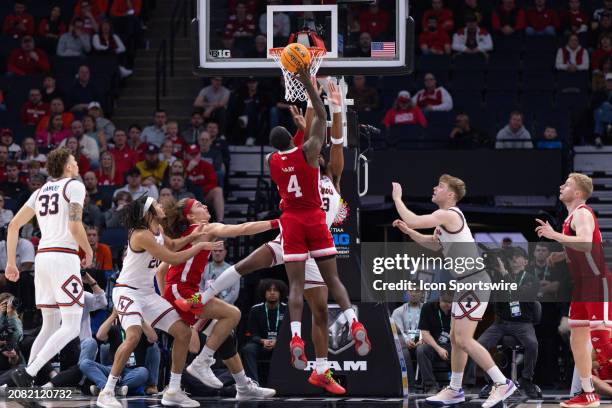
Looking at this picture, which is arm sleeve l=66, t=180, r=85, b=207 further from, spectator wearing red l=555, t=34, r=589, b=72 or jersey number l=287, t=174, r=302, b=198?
spectator wearing red l=555, t=34, r=589, b=72

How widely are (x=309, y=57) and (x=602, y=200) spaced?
822cm

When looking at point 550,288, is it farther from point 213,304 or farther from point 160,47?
point 160,47

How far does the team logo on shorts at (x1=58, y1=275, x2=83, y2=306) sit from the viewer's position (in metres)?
10.8

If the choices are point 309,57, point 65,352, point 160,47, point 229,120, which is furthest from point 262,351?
point 160,47

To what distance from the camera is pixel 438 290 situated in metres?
14.4

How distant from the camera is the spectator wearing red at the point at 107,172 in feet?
56.6

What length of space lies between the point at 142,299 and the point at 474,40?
390 inches

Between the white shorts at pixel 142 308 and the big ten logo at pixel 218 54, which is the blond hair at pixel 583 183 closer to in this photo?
the big ten logo at pixel 218 54

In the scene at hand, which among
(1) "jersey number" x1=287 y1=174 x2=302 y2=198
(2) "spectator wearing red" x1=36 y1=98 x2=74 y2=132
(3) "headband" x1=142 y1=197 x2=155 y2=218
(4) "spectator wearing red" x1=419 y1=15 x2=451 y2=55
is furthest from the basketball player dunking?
(2) "spectator wearing red" x1=36 y1=98 x2=74 y2=132

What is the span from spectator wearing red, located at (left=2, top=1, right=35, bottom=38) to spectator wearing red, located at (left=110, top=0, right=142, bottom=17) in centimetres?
143

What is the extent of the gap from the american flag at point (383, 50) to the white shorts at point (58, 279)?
339 cm

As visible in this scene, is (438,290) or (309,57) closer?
(309,57)

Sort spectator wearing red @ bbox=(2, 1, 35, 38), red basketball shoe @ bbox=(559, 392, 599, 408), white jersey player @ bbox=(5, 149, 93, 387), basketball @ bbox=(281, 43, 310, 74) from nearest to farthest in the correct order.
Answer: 1. basketball @ bbox=(281, 43, 310, 74)
2. white jersey player @ bbox=(5, 149, 93, 387)
3. red basketball shoe @ bbox=(559, 392, 599, 408)
4. spectator wearing red @ bbox=(2, 1, 35, 38)

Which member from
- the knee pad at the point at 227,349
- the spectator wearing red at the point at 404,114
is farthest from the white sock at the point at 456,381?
the spectator wearing red at the point at 404,114
